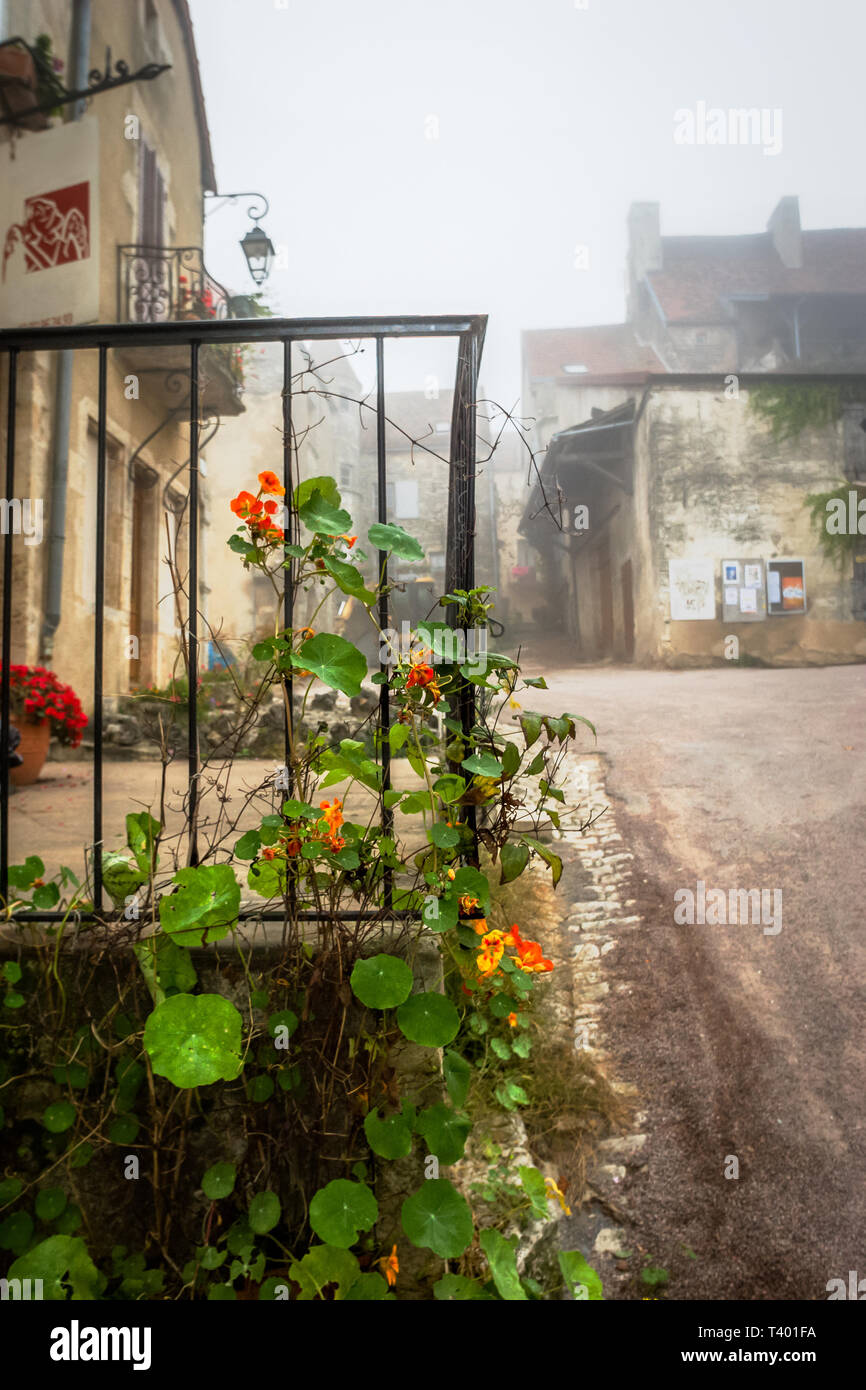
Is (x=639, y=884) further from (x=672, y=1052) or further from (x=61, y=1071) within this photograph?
(x=61, y=1071)

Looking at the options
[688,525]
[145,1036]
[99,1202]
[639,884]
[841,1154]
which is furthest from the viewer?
[688,525]

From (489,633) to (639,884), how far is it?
216 centimetres

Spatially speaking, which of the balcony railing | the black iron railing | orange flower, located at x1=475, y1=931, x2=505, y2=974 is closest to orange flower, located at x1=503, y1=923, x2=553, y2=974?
orange flower, located at x1=475, y1=931, x2=505, y2=974

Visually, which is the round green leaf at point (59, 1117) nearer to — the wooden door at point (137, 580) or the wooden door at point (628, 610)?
the wooden door at point (137, 580)

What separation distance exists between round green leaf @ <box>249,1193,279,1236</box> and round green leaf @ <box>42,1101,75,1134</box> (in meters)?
0.31

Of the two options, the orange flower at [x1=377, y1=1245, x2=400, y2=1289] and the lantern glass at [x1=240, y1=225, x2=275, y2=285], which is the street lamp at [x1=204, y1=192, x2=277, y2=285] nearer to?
the lantern glass at [x1=240, y1=225, x2=275, y2=285]

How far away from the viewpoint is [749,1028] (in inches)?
96.0

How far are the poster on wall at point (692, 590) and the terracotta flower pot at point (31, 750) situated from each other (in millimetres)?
8202

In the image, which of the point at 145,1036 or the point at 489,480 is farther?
the point at 489,480
